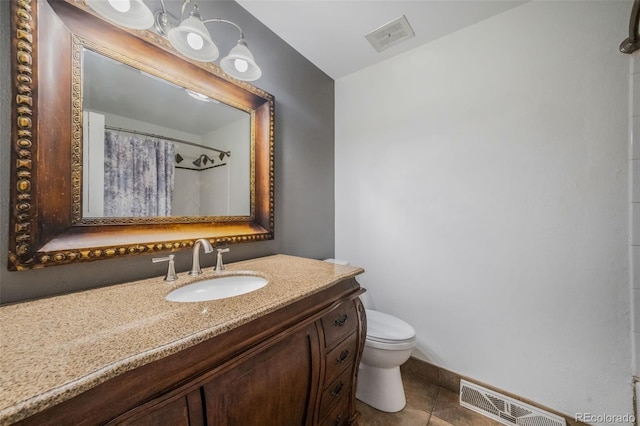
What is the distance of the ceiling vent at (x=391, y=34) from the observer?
1511 millimetres

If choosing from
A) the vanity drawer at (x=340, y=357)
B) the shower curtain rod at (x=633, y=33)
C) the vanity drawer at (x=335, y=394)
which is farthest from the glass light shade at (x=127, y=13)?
the shower curtain rod at (x=633, y=33)

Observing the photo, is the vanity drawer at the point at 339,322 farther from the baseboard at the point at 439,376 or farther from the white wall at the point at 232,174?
the baseboard at the point at 439,376

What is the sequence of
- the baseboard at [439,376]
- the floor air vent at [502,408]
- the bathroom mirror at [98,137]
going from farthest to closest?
the baseboard at [439,376] < the floor air vent at [502,408] < the bathroom mirror at [98,137]

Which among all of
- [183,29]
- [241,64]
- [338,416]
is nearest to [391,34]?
[241,64]

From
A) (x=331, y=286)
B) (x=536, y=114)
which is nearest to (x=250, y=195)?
(x=331, y=286)

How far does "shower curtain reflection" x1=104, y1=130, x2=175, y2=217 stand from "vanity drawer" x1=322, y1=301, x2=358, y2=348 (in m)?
0.87

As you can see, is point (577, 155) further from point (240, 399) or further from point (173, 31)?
point (173, 31)

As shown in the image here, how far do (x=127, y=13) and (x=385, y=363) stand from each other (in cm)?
198

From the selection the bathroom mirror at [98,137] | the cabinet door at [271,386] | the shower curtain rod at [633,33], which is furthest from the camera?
the shower curtain rod at [633,33]

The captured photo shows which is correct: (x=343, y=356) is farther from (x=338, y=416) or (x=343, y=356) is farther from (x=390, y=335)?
(x=390, y=335)

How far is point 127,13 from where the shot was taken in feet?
2.71

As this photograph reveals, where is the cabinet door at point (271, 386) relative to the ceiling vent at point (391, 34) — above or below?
below

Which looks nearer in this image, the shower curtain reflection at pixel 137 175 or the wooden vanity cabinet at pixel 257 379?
the wooden vanity cabinet at pixel 257 379

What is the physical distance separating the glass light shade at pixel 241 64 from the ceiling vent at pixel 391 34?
3.05ft
